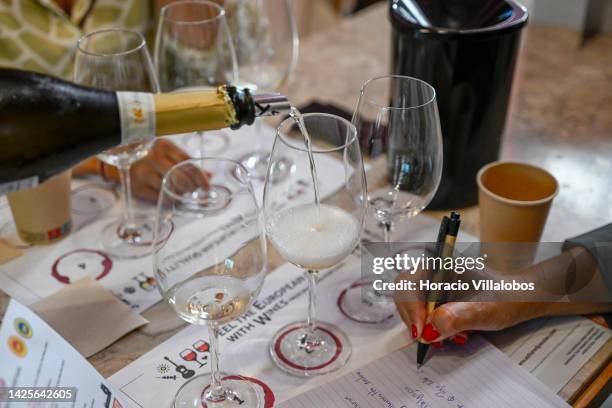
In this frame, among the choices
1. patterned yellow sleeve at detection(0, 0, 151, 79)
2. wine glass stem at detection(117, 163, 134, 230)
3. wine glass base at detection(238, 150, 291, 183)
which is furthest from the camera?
patterned yellow sleeve at detection(0, 0, 151, 79)

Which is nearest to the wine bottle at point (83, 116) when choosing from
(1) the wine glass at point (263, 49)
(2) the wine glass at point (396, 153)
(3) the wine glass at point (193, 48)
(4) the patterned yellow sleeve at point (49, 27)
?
(2) the wine glass at point (396, 153)

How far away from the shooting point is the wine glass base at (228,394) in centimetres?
67

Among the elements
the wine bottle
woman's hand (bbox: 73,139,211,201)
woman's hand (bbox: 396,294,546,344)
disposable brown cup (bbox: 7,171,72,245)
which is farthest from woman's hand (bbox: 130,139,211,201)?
woman's hand (bbox: 396,294,546,344)

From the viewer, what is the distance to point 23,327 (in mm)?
717

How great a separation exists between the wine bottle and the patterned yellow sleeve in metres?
0.70

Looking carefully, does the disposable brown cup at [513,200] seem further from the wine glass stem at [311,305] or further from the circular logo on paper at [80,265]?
the circular logo on paper at [80,265]

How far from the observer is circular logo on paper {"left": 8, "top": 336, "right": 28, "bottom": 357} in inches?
27.7

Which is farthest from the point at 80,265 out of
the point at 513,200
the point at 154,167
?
the point at 513,200

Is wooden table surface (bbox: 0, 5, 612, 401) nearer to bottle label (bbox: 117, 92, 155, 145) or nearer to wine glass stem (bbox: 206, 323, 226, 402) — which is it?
wine glass stem (bbox: 206, 323, 226, 402)

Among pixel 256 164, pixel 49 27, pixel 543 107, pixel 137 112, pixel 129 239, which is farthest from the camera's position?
pixel 49 27

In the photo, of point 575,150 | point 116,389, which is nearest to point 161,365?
point 116,389

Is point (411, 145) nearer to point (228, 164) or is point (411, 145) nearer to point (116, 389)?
point (228, 164)

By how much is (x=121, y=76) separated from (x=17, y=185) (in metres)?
0.21

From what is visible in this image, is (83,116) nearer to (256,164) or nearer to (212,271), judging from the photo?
(212,271)
